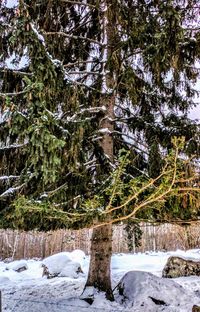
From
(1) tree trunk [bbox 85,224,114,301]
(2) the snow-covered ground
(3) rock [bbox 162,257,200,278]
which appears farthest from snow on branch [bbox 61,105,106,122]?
(3) rock [bbox 162,257,200,278]

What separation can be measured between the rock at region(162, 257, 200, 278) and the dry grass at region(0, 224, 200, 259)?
395 centimetres

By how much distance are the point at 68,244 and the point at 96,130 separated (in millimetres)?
6480

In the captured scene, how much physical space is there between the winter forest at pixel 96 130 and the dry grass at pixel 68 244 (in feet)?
15.9

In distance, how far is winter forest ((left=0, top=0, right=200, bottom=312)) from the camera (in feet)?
11.7

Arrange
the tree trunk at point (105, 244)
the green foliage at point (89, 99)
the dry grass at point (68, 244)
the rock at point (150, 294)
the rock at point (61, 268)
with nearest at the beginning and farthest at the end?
the green foliage at point (89, 99) < the rock at point (150, 294) < the tree trunk at point (105, 244) < the rock at point (61, 268) < the dry grass at point (68, 244)

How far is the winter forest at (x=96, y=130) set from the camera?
358 centimetres

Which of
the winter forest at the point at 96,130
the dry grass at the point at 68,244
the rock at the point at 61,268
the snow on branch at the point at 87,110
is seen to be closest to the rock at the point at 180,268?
the winter forest at the point at 96,130

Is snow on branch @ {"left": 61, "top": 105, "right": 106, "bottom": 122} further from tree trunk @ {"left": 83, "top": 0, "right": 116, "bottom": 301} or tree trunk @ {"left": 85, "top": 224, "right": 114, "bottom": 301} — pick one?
tree trunk @ {"left": 85, "top": 224, "right": 114, "bottom": 301}

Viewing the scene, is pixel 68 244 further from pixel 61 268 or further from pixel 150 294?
pixel 150 294

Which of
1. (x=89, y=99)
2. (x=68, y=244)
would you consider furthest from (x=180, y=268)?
(x=68, y=244)

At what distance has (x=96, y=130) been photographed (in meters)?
4.86

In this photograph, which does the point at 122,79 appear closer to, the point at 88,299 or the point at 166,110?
the point at 166,110

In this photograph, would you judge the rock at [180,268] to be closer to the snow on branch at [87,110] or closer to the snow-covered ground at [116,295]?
the snow-covered ground at [116,295]

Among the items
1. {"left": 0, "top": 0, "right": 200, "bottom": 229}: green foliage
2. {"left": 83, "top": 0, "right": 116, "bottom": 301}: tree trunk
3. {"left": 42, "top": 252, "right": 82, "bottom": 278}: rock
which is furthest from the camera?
{"left": 42, "top": 252, "right": 82, "bottom": 278}: rock
